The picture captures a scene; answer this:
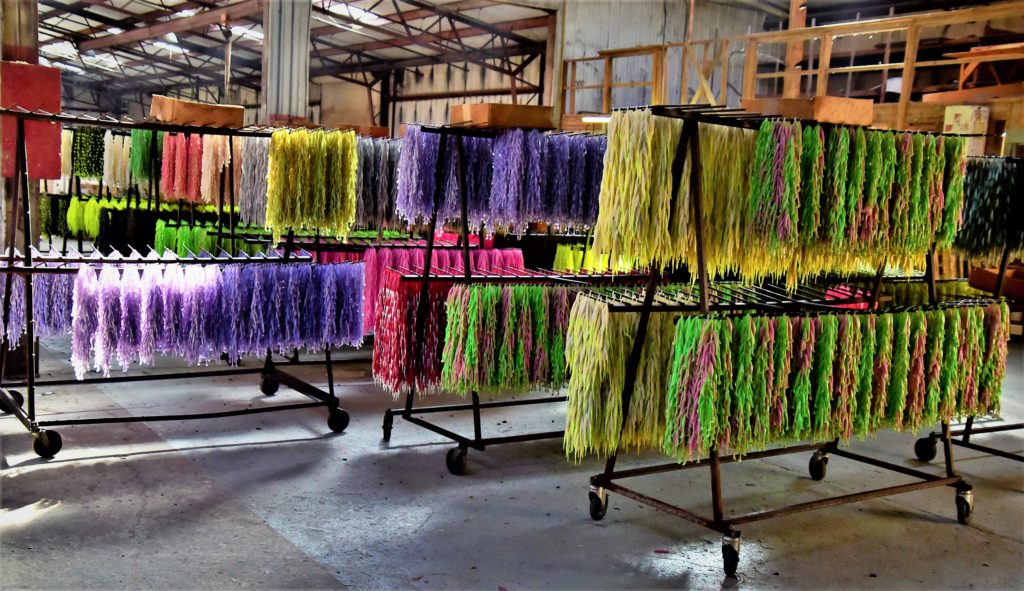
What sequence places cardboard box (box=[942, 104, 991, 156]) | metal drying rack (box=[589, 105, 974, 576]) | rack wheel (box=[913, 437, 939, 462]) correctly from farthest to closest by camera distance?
cardboard box (box=[942, 104, 991, 156]) < rack wheel (box=[913, 437, 939, 462]) < metal drying rack (box=[589, 105, 974, 576])

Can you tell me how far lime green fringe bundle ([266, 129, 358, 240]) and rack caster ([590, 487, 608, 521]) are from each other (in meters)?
2.39

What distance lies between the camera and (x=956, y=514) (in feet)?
14.9

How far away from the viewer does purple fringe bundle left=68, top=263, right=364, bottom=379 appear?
15.0ft

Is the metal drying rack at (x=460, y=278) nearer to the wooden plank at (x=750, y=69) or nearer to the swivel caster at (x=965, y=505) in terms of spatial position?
the swivel caster at (x=965, y=505)

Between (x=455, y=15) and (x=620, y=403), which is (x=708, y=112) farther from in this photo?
(x=455, y=15)

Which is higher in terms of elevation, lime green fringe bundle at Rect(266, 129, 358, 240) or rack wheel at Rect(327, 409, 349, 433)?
lime green fringe bundle at Rect(266, 129, 358, 240)

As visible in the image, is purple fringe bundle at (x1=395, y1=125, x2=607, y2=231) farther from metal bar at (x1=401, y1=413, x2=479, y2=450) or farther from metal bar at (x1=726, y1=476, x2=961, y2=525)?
metal bar at (x1=726, y1=476, x2=961, y2=525)

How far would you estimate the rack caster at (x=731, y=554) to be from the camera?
142 inches

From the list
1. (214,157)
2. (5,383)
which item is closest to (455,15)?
(214,157)

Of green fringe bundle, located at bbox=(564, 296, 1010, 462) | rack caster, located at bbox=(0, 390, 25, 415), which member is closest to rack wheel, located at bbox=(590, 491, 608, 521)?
green fringe bundle, located at bbox=(564, 296, 1010, 462)

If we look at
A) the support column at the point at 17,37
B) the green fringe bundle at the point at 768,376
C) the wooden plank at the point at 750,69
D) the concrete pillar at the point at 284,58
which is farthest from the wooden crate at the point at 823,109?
the concrete pillar at the point at 284,58

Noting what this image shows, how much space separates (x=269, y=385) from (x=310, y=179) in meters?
1.85

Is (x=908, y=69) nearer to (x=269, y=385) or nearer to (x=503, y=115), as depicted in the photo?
(x=503, y=115)

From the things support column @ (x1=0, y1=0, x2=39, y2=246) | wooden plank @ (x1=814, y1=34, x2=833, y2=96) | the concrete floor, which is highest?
wooden plank @ (x1=814, y1=34, x2=833, y2=96)
